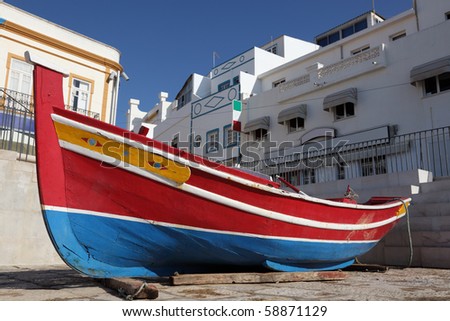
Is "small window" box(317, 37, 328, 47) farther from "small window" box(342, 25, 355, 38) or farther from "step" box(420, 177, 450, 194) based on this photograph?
"step" box(420, 177, 450, 194)

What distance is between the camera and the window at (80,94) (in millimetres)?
16547

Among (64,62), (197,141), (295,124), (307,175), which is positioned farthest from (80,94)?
(307,175)

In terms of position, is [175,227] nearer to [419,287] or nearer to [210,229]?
[210,229]

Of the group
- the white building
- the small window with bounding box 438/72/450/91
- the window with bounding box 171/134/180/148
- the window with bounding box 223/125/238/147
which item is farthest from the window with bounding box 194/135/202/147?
the small window with bounding box 438/72/450/91

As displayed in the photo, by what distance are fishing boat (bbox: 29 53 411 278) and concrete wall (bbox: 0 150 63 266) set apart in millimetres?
3781

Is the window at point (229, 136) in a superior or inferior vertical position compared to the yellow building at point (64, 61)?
inferior

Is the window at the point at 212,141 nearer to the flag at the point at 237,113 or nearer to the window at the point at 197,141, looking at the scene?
the window at the point at 197,141

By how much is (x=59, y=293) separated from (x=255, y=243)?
85.2 inches

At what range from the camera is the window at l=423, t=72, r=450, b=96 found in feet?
42.5

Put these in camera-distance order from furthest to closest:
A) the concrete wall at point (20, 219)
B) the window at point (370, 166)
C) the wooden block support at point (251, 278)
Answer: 1. the window at point (370, 166)
2. the concrete wall at point (20, 219)
3. the wooden block support at point (251, 278)

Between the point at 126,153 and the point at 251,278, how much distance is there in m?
2.02

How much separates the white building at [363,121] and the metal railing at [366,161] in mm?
44

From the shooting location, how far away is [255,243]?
445 cm

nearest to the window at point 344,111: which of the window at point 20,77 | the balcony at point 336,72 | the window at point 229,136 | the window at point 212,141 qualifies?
the balcony at point 336,72
